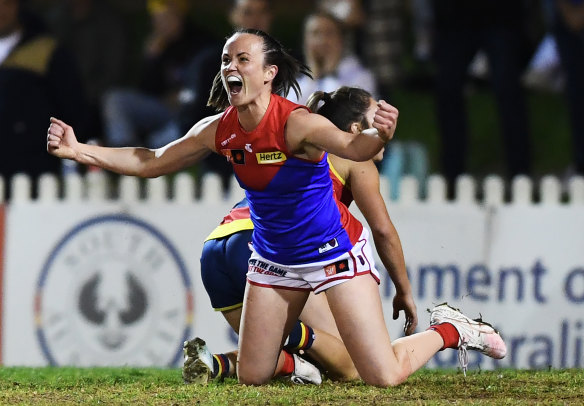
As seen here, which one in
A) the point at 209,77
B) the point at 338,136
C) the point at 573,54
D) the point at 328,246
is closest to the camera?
the point at 338,136

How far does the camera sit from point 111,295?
10.8m

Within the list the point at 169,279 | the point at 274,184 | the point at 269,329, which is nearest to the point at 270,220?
the point at 274,184

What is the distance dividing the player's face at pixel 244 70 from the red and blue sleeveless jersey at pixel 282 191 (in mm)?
126

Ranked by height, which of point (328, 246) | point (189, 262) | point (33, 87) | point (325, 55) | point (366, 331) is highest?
point (325, 55)

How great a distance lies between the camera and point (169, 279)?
35.1 feet

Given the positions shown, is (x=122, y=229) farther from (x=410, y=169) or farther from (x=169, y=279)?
(x=410, y=169)

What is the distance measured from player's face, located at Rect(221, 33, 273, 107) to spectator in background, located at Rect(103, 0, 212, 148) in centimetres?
592

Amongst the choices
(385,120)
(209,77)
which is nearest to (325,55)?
(209,77)

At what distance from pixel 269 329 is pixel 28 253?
4557 mm

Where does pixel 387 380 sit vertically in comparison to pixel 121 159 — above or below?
below

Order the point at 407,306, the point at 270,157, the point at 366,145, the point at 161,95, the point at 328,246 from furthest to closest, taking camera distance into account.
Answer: the point at 161,95, the point at 407,306, the point at 328,246, the point at 270,157, the point at 366,145

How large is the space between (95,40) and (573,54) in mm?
→ 6147

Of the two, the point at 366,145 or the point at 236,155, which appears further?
the point at 236,155

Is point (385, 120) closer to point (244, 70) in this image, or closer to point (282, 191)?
point (282, 191)
